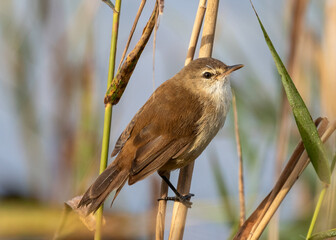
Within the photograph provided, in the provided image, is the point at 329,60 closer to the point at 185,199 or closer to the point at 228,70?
the point at 228,70

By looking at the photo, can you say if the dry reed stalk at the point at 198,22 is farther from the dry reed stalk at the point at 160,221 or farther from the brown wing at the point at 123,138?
the dry reed stalk at the point at 160,221

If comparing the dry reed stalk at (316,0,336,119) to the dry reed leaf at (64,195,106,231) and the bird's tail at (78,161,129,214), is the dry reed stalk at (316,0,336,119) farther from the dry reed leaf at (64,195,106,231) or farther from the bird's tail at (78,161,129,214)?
the dry reed leaf at (64,195,106,231)

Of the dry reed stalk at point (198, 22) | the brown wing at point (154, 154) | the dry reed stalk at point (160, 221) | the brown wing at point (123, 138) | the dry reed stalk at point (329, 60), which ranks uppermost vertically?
the dry reed stalk at point (329, 60)

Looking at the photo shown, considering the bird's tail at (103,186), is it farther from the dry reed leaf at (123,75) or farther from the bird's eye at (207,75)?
the bird's eye at (207,75)

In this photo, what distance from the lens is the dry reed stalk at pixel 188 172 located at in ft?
6.18

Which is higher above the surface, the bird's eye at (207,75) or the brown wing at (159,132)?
the bird's eye at (207,75)

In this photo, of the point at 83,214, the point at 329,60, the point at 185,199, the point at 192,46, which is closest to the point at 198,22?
the point at 192,46

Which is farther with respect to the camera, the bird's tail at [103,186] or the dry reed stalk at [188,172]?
the dry reed stalk at [188,172]

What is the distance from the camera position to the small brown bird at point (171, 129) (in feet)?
6.98

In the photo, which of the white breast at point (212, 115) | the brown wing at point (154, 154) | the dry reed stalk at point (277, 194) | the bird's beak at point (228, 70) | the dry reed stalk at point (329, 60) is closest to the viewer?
the dry reed stalk at point (277, 194)

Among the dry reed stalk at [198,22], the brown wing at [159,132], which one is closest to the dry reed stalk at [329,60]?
the brown wing at [159,132]

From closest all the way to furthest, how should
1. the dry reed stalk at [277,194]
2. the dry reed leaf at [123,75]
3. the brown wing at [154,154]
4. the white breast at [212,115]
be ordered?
1. the dry reed leaf at [123,75]
2. the dry reed stalk at [277,194]
3. the brown wing at [154,154]
4. the white breast at [212,115]

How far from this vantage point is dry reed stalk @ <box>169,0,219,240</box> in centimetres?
188

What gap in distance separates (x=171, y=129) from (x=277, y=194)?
2.19 feet
